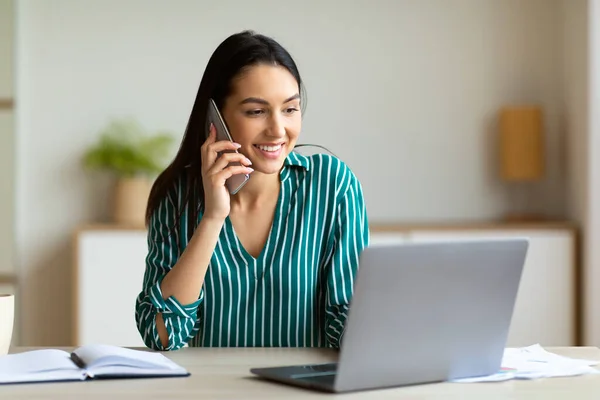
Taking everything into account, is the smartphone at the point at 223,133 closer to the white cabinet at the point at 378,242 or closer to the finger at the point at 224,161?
the finger at the point at 224,161

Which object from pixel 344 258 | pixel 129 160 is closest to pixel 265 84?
pixel 344 258

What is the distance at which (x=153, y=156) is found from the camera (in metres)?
4.65

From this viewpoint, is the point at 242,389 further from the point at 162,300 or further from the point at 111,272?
the point at 111,272

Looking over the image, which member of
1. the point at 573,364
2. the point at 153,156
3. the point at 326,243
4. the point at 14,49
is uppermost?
the point at 14,49

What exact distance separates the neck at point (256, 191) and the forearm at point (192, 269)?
261 millimetres

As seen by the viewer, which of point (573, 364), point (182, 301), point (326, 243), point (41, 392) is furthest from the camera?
point (326, 243)

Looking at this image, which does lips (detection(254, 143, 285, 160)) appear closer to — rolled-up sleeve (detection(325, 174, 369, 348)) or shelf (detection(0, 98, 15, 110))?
rolled-up sleeve (detection(325, 174, 369, 348))

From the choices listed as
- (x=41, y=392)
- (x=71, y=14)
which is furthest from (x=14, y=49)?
(x=41, y=392)

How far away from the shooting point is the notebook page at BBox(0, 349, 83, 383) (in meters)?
1.53

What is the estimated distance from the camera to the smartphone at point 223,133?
85.7 inches

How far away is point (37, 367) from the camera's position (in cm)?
157

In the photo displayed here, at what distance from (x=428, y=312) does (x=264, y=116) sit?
34.0 inches

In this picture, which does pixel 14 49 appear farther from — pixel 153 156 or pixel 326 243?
pixel 326 243

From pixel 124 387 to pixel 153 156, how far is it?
3231mm
